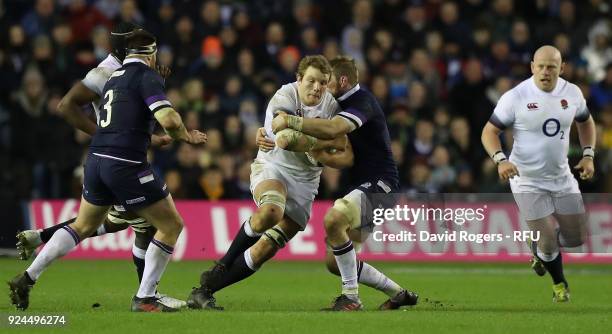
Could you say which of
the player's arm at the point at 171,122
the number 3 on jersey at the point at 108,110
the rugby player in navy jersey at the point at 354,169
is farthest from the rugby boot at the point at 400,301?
the number 3 on jersey at the point at 108,110

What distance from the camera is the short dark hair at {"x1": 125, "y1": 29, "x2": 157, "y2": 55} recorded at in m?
10.9

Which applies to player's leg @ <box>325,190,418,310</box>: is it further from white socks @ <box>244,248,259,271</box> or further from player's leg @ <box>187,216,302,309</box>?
white socks @ <box>244,248,259,271</box>

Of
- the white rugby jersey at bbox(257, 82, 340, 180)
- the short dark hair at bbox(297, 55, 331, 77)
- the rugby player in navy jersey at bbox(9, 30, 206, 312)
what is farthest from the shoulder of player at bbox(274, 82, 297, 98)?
Result: the rugby player in navy jersey at bbox(9, 30, 206, 312)

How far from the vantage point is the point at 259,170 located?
38.5 ft

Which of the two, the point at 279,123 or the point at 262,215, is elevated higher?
the point at 279,123

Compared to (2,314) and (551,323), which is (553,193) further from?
(2,314)

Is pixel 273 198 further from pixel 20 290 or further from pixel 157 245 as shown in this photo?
pixel 20 290

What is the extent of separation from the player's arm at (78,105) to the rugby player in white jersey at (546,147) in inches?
157

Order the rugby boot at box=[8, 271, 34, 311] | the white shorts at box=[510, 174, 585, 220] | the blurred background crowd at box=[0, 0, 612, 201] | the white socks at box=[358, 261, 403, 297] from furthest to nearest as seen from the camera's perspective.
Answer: the blurred background crowd at box=[0, 0, 612, 201], the white shorts at box=[510, 174, 585, 220], the white socks at box=[358, 261, 403, 297], the rugby boot at box=[8, 271, 34, 311]

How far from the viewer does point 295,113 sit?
1150cm

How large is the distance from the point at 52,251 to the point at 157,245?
956 mm

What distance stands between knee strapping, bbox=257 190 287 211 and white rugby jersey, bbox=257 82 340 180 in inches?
18.0

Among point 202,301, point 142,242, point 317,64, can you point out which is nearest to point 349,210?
point 317,64

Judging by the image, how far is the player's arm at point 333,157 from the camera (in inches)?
454
